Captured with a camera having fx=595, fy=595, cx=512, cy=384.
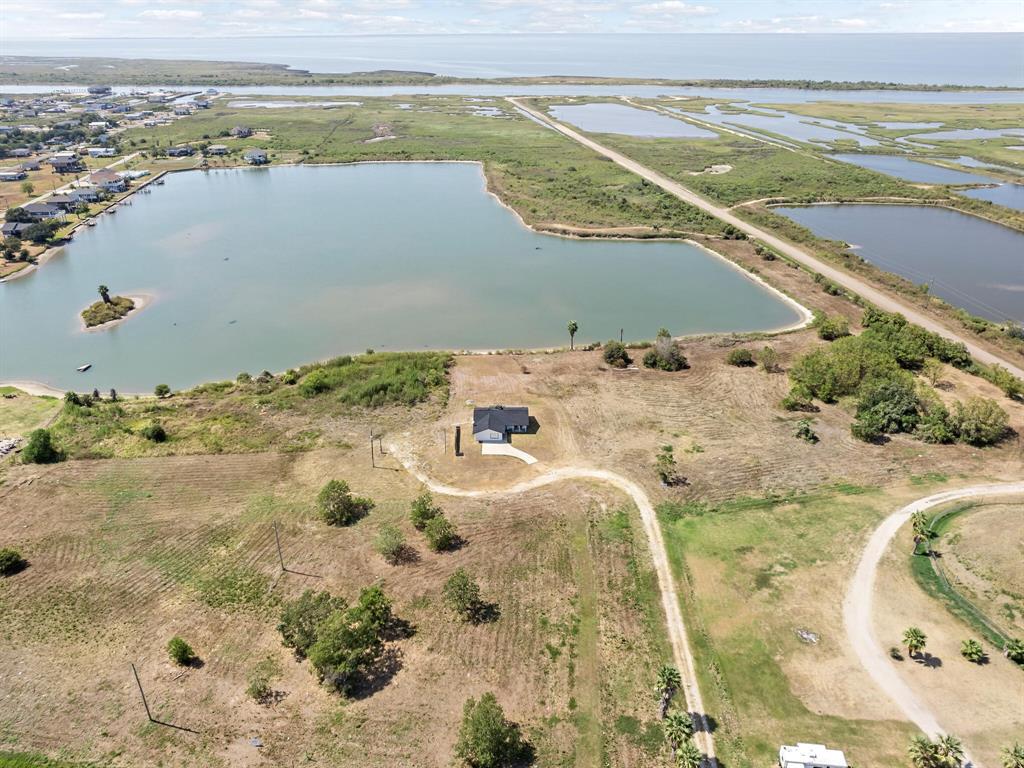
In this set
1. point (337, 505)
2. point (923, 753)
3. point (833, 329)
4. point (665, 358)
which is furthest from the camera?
point (833, 329)

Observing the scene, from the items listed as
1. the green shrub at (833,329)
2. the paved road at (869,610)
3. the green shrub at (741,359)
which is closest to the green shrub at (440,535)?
the paved road at (869,610)

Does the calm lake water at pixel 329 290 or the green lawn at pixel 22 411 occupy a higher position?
the calm lake water at pixel 329 290

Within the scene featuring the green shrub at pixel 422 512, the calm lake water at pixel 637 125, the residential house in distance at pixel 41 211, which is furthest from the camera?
the calm lake water at pixel 637 125

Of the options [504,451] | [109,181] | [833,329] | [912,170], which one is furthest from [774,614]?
[109,181]

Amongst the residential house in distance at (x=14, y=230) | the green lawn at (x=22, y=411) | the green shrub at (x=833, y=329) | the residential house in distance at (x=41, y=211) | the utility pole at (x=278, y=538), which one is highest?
the residential house in distance at (x=41, y=211)

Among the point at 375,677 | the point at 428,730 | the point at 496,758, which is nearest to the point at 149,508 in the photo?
the point at 375,677

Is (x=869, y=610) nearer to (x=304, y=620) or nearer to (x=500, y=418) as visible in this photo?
(x=500, y=418)

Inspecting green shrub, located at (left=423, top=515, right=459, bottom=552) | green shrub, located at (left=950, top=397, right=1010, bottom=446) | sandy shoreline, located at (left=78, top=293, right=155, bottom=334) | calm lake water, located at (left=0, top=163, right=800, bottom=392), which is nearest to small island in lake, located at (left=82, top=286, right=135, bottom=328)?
sandy shoreline, located at (left=78, top=293, right=155, bottom=334)

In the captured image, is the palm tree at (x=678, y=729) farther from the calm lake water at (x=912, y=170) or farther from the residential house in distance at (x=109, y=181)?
the residential house in distance at (x=109, y=181)
